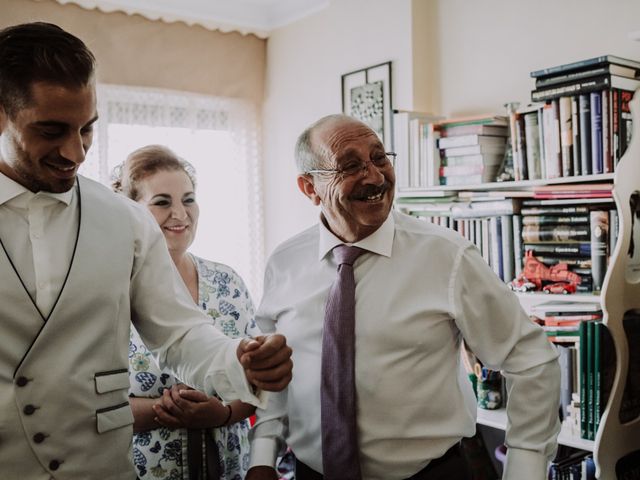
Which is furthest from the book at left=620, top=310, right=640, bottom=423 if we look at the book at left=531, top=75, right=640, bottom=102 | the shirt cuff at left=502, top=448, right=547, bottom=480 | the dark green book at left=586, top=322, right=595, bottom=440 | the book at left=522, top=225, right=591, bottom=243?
the shirt cuff at left=502, top=448, right=547, bottom=480

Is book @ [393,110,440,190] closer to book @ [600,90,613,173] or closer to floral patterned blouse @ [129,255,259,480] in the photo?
book @ [600,90,613,173]

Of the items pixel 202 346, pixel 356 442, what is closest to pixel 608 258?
pixel 356 442

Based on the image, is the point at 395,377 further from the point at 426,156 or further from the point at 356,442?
the point at 426,156

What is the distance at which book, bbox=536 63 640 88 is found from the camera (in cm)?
242

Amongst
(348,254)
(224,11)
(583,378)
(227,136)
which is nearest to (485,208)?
(583,378)

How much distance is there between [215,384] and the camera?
129 cm

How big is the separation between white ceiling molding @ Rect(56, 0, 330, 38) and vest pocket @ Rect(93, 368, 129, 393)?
3.21 meters

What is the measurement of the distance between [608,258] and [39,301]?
204cm

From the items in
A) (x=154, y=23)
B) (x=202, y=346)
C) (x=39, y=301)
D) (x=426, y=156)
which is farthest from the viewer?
(x=154, y=23)

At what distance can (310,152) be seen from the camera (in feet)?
5.91

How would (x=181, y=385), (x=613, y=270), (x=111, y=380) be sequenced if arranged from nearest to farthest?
(x=111, y=380)
(x=181, y=385)
(x=613, y=270)

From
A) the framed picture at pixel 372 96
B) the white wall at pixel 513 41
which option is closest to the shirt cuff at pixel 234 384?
the white wall at pixel 513 41

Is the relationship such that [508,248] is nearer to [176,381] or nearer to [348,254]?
[348,254]

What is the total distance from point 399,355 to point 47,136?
91cm
